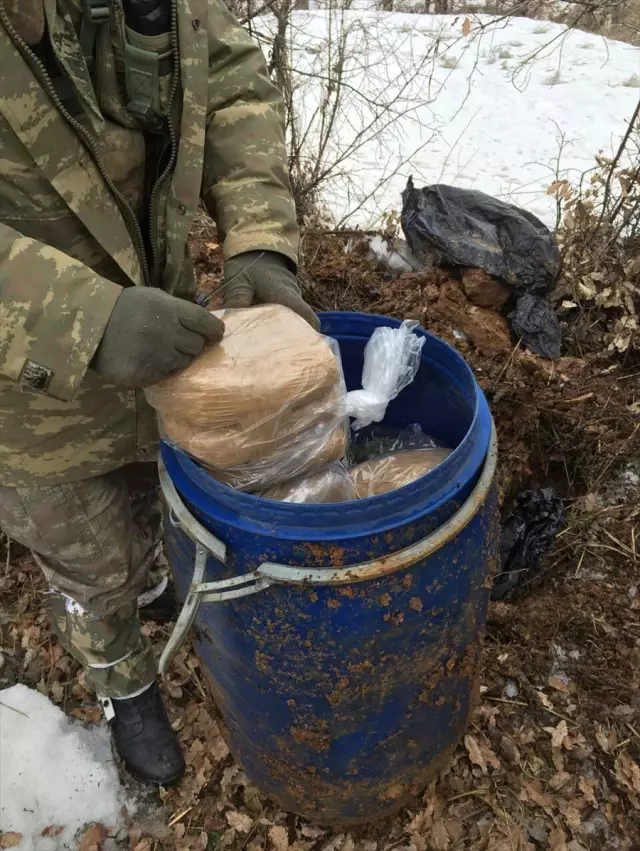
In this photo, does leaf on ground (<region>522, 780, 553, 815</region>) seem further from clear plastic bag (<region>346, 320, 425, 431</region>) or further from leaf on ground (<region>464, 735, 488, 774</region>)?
clear plastic bag (<region>346, 320, 425, 431</region>)

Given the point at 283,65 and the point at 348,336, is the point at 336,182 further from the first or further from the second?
the point at 348,336

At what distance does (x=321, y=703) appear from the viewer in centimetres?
141

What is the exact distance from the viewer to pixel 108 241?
1.38m

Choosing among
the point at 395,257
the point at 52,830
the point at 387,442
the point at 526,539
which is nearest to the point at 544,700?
the point at 526,539

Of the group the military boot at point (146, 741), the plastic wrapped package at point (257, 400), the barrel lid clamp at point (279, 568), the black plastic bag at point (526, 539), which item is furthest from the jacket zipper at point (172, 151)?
the black plastic bag at point (526, 539)

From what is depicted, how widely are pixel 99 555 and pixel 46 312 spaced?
77cm

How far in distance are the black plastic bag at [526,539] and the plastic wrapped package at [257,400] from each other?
4.31 ft

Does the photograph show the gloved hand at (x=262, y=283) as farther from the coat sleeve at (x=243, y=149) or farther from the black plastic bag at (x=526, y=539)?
the black plastic bag at (x=526, y=539)

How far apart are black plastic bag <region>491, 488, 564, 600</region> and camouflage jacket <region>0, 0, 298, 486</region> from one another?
1.35 metres

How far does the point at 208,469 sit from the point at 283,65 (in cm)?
261

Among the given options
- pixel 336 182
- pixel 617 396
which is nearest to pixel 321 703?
pixel 617 396

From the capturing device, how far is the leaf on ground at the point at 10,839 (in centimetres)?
195

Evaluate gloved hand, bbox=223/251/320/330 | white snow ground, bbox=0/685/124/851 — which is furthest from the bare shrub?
white snow ground, bbox=0/685/124/851

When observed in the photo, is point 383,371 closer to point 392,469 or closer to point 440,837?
point 392,469
